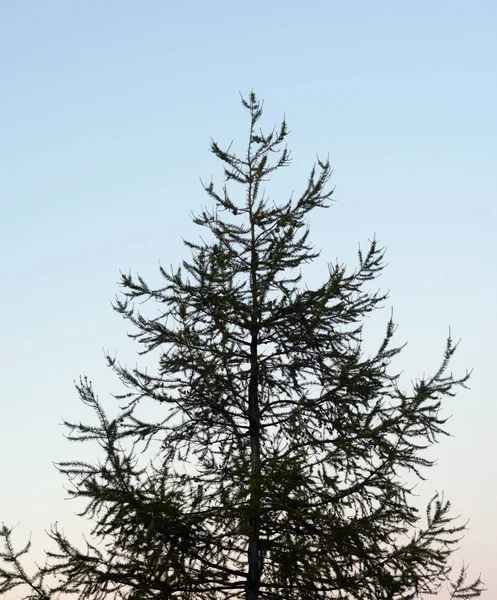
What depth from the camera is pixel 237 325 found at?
14906mm

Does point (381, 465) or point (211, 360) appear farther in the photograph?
point (211, 360)

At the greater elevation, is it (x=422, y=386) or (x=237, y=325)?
(x=237, y=325)

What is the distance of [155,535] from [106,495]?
3.64 ft

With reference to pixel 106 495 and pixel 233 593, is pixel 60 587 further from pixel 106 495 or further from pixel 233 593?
pixel 233 593

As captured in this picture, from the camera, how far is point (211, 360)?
14.2 metres

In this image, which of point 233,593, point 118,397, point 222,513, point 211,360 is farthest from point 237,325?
point 233,593

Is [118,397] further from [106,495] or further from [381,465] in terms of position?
[381,465]

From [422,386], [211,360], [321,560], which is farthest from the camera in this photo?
[211,360]

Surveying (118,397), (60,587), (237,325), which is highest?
(237,325)

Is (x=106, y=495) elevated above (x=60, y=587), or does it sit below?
above

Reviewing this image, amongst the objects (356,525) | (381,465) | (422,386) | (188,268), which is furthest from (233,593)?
(188,268)

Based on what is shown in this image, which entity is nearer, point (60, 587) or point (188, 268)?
point (60, 587)

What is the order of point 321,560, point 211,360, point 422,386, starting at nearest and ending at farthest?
point 321,560 < point 422,386 < point 211,360

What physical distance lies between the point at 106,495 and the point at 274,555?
280 centimetres
